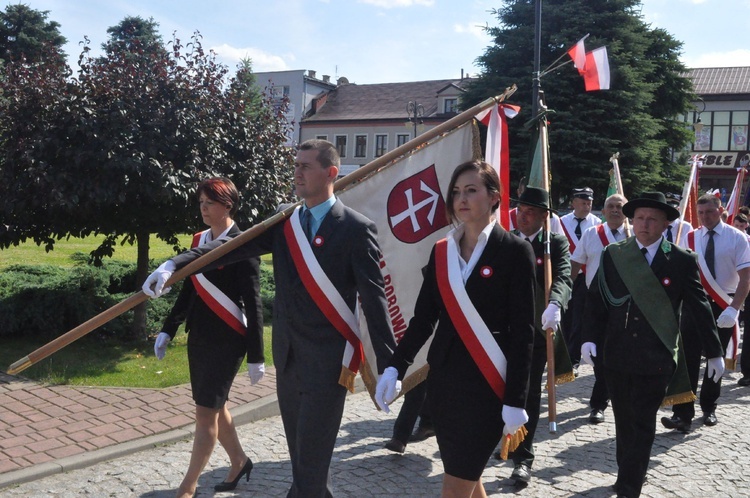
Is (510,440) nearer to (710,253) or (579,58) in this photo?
(710,253)

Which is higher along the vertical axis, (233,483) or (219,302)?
(219,302)

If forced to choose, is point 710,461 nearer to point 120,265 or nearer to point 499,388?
point 499,388

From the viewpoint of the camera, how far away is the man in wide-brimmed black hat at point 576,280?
9016mm

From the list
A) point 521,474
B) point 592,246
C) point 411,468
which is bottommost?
point 411,468

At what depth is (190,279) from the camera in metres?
4.64

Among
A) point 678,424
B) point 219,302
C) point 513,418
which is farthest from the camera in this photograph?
point 678,424

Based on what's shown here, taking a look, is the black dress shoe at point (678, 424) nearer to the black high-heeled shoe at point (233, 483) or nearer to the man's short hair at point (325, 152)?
the black high-heeled shoe at point (233, 483)

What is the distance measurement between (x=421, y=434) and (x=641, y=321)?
2.20m

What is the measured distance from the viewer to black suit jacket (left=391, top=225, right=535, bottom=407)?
3.29 m

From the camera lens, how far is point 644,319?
4828 mm

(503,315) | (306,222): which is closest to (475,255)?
(503,315)

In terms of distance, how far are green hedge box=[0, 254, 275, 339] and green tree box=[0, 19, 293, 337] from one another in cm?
55

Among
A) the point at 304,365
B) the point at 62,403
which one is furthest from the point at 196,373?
the point at 62,403

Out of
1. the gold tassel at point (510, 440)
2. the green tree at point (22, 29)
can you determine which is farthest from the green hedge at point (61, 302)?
the green tree at point (22, 29)
